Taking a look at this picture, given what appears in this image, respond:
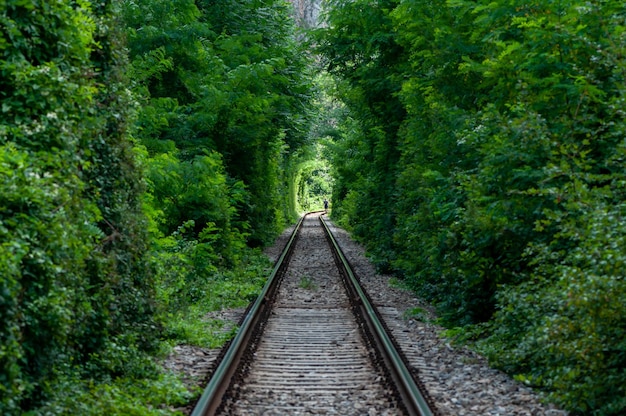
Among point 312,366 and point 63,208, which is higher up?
point 63,208

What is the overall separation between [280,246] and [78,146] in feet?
72.4

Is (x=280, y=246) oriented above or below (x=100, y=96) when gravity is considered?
below

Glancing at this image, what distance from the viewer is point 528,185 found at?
8.76m

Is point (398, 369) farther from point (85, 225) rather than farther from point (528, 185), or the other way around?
point (85, 225)

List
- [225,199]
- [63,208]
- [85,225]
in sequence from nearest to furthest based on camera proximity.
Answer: [63,208], [85,225], [225,199]

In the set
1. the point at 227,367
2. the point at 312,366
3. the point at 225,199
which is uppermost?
the point at 225,199

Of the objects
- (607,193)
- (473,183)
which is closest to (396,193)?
(473,183)

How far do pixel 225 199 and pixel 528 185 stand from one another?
10.3 meters

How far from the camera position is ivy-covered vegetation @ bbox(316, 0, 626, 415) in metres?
6.02

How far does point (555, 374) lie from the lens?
670 centimetres

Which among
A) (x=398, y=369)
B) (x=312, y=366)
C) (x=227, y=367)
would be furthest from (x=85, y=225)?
(x=398, y=369)

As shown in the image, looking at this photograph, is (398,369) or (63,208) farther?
(398,369)

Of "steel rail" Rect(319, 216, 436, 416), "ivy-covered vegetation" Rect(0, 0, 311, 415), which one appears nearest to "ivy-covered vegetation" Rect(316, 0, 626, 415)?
"steel rail" Rect(319, 216, 436, 416)

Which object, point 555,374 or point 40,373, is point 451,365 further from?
point 40,373
